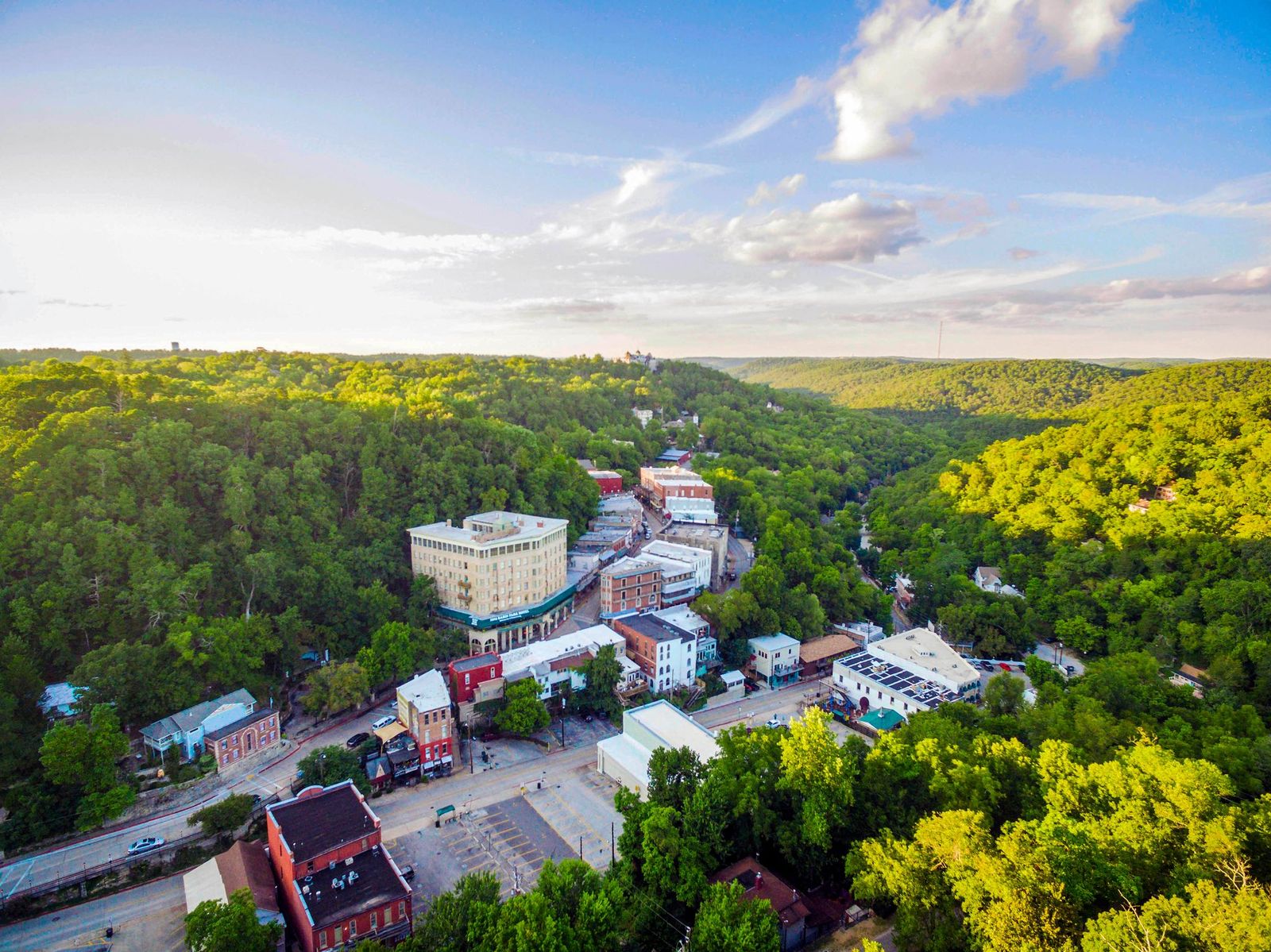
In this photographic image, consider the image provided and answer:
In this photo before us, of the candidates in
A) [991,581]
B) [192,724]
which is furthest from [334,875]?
[991,581]

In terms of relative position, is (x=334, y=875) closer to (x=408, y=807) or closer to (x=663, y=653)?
(x=408, y=807)

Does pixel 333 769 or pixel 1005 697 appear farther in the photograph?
pixel 1005 697

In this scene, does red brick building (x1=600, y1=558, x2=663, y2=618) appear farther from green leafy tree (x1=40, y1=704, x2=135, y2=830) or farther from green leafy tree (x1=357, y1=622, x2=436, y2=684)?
green leafy tree (x1=40, y1=704, x2=135, y2=830)

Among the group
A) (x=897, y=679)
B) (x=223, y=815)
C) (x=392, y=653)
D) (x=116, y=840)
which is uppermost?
(x=392, y=653)

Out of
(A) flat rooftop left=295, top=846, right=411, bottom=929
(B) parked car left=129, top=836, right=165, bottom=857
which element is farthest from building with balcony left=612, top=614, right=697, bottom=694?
(B) parked car left=129, top=836, right=165, bottom=857

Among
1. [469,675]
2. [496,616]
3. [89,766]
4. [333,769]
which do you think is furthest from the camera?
[496,616]
